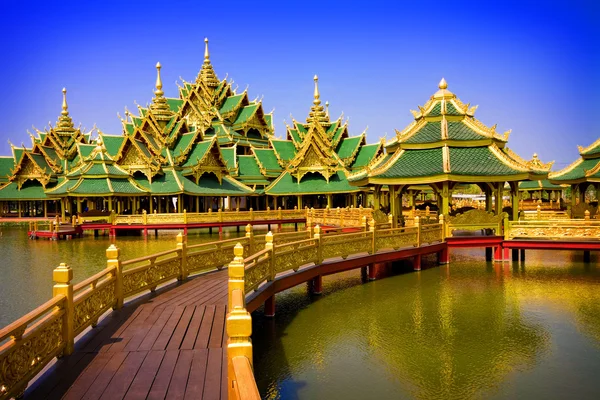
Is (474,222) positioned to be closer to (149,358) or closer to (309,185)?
(149,358)

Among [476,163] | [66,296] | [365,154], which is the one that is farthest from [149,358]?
[365,154]

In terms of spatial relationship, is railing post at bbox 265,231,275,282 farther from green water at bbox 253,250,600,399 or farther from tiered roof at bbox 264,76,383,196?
tiered roof at bbox 264,76,383,196

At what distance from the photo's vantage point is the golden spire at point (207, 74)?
174ft

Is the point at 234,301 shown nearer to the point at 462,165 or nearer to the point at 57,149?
the point at 462,165

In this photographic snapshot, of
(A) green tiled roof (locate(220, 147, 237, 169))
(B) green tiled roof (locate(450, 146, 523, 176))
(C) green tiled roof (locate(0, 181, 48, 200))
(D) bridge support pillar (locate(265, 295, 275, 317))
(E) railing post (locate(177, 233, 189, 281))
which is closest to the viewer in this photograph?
(E) railing post (locate(177, 233, 189, 281))

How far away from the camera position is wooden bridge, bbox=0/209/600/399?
5266 millimetres

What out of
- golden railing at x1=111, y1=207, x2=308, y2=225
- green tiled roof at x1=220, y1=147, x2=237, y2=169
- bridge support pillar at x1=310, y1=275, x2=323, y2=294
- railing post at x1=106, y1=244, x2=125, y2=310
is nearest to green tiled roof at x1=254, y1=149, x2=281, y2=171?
green tiled roof at x1=220, y1=147, x2=237, y2=169

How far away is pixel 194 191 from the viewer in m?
36.8

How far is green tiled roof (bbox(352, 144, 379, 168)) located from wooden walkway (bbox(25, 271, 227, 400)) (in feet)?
113

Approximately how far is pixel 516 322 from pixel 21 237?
1224 inches

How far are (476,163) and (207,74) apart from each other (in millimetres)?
39192

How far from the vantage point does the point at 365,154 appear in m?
43.5

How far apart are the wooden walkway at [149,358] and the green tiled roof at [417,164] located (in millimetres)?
12515

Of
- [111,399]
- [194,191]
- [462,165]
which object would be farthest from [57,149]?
[111,399]
